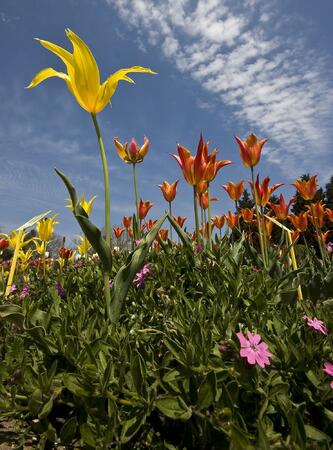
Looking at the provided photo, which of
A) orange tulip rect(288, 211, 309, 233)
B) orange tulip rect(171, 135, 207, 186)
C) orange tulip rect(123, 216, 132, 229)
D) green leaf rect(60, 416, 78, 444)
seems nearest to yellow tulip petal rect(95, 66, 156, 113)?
orange tulip rect(171, 135, 207, 186)

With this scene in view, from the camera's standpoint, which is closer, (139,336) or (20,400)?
(20,400)

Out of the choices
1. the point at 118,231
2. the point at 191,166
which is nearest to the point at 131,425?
the point at 191,166

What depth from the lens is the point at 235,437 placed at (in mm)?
875

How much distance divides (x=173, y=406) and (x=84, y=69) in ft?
4.82

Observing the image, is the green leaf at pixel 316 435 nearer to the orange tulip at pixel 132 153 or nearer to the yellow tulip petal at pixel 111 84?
the yellow tulip petal at pixel 111 84

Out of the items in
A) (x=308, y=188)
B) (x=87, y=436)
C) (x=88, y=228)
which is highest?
(x=308, y=188)

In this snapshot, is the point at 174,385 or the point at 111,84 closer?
the point at 174,385

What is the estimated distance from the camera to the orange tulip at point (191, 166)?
2.59 m

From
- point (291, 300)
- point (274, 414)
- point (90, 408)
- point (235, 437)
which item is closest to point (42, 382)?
point (90, 408)

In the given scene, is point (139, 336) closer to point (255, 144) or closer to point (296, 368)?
point (296, 368)

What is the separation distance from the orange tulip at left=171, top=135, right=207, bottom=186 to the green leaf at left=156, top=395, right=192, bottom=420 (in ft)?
5.88

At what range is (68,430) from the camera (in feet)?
3.71

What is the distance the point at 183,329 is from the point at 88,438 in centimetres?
52

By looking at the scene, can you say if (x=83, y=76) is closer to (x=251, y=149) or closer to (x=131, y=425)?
(x=131, y=425)
